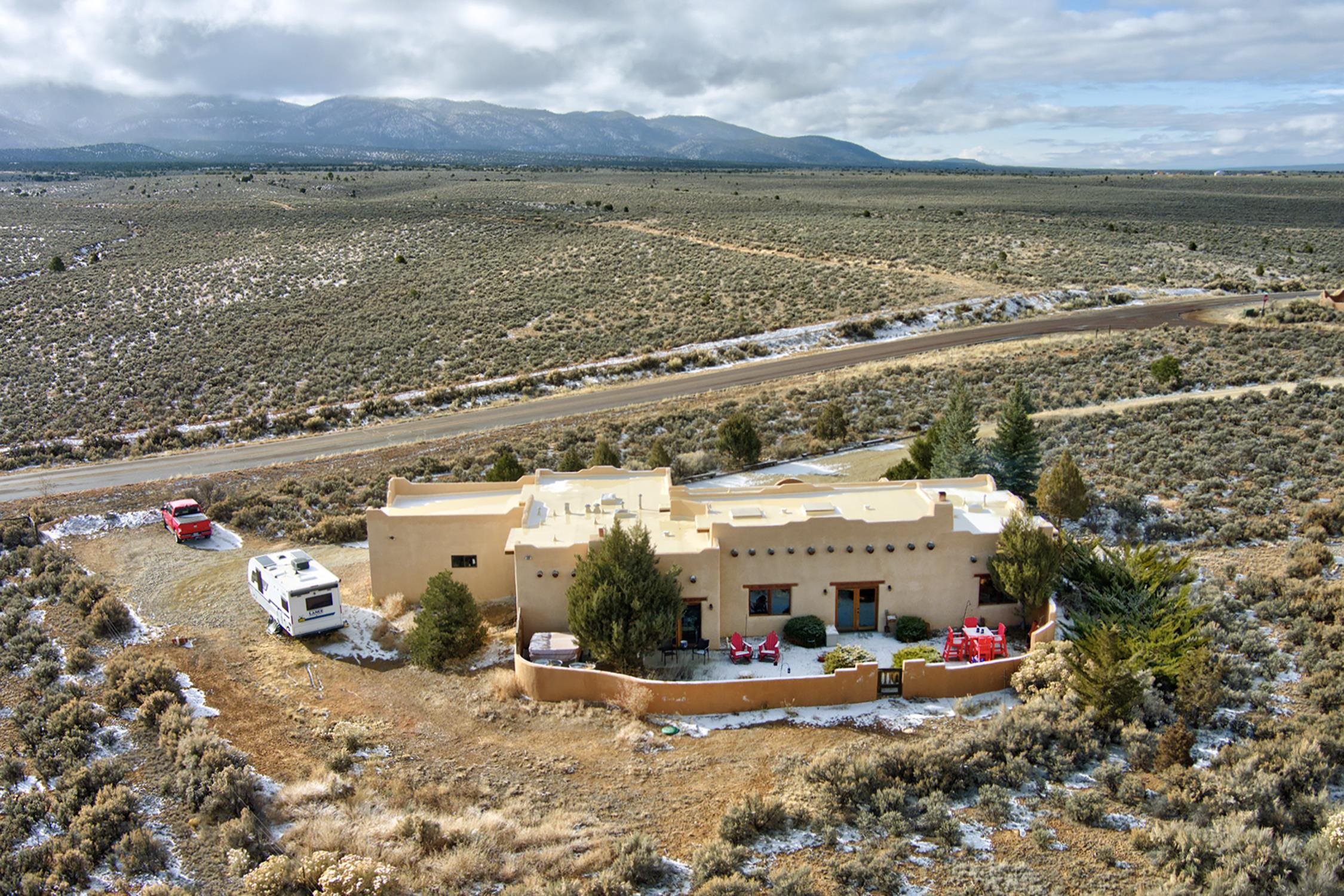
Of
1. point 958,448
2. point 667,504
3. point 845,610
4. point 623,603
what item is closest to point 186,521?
point 667,504

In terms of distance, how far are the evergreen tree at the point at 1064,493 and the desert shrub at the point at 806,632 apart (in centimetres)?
897

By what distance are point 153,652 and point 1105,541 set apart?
2577 centimetres

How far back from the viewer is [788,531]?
22203 millimetres

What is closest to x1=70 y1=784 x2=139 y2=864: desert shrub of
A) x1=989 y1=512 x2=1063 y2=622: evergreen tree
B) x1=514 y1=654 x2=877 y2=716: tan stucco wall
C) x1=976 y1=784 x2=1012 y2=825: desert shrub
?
x1=514 y1=654 x2=877 y2=716: tan stucco wall

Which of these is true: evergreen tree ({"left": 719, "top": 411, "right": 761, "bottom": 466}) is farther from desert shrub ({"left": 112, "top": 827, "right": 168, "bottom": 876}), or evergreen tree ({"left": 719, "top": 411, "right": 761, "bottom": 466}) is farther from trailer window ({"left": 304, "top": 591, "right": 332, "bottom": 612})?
desert shrub ({"left": 112, "top": 827, "right": 168, "bottom": 876})

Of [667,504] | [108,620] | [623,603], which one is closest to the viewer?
[623,603]

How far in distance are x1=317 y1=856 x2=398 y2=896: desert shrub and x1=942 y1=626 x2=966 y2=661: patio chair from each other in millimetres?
12719

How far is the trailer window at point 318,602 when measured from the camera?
22672mm

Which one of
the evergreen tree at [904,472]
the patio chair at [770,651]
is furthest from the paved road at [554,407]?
the patio chair at [770,651]

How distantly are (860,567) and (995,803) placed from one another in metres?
7.50

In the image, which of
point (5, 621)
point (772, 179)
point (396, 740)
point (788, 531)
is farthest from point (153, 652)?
point (772, 179)

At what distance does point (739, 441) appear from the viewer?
35500 millimetres

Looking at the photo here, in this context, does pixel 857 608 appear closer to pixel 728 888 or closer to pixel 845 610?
pixel 845 610

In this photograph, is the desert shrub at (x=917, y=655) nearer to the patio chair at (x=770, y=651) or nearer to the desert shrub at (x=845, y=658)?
the desert shrub at (x=845, y=658)
